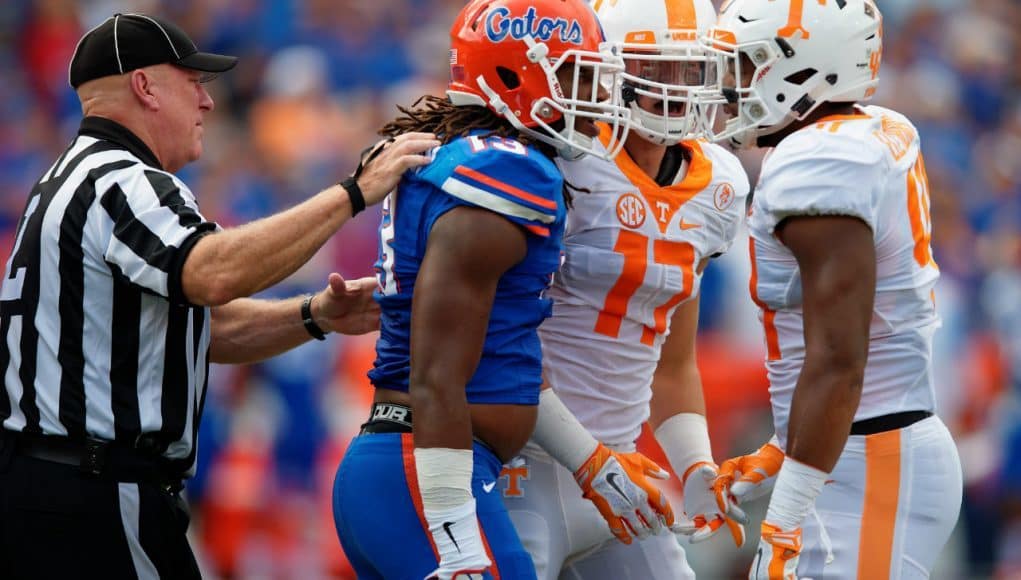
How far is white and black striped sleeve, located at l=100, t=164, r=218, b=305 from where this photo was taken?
339 cm

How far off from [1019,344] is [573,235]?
4051 millimetres

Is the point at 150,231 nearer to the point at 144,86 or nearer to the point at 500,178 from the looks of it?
the point at 144,86

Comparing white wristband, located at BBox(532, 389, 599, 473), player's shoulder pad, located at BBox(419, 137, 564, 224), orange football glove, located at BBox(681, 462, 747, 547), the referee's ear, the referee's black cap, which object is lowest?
orange football glove, located at BBox(681, 462, 747, 547)

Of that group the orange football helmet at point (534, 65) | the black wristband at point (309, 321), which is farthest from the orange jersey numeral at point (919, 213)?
the black wristband at point (309, 321)

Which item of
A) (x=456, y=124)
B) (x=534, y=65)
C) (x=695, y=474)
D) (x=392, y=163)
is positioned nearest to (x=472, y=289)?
(x=392, y=163)

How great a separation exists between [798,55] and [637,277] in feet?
2.30

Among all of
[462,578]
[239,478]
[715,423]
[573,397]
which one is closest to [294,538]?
[239,478]

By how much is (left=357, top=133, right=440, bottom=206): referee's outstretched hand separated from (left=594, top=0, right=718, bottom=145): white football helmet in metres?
0.65

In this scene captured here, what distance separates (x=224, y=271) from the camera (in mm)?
3375

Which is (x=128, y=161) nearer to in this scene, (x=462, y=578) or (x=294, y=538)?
(x=462, y=578)

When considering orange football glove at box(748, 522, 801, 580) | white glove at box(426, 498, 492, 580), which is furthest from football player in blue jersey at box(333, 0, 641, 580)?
orange football glove at box(748, 522, 801, 580)

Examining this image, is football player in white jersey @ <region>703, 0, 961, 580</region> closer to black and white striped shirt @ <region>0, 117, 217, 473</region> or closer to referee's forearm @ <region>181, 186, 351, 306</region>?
referee's forearm @ <region>181, 186, 351, 306</region>

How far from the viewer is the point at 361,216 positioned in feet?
24.1

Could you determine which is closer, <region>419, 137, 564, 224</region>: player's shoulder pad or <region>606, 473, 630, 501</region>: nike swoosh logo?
<region>419, 137, 564, 224</region>: player's shoulder pad
